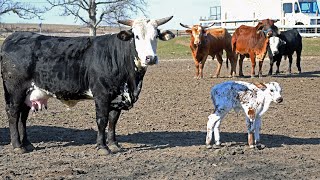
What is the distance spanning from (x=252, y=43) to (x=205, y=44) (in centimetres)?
174

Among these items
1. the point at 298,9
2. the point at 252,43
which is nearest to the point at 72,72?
the point at 252,43

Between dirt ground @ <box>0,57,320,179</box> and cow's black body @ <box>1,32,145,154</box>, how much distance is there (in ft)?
2.06

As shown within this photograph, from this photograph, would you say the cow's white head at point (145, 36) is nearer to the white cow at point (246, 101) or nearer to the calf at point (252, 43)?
the white cow at point (246, 101)

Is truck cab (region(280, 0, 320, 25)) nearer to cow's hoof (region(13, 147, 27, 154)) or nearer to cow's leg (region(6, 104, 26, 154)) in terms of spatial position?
cow's leg (region(6, 104, 26, 154))

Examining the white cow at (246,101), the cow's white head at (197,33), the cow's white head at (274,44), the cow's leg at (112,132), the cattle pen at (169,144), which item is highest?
the cow's white head at (197,33)

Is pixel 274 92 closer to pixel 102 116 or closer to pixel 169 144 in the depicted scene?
pixel 169 144

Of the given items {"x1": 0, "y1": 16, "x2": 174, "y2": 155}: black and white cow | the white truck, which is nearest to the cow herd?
{"x1": 0, "y1": 16, "x2": 174, "y2": 155}: black and white cow

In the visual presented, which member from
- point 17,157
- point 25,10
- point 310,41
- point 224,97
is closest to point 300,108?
point 224,97

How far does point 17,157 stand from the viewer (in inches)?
387

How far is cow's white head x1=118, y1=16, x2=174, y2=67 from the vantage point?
380 inches

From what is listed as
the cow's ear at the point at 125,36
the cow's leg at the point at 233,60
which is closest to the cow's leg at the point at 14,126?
the cow's ear at the point at 125,36

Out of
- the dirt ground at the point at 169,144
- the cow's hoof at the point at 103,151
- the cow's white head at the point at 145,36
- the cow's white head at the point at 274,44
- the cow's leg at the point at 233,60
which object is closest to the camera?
the dirt ground at the point at 169,144

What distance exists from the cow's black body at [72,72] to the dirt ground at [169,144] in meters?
0.63

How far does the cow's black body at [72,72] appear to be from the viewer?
32.9 feet
